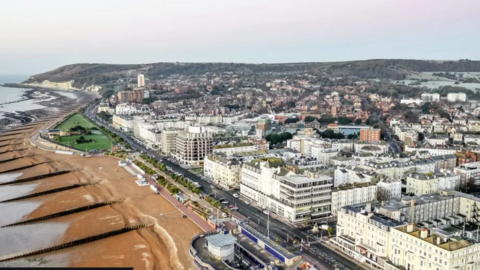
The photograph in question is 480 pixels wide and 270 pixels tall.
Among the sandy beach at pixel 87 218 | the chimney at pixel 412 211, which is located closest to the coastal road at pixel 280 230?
the sandy beach at pixel 87 218

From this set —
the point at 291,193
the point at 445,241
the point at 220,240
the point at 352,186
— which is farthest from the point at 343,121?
the point at 220,240

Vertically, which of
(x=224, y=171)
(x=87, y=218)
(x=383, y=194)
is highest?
(x=224, y=171)

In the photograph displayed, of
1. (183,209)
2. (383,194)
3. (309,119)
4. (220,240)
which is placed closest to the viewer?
(220,240)

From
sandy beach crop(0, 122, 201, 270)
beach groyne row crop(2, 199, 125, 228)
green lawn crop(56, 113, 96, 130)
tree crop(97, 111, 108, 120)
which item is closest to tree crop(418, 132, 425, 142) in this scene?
sandy beach crop(0, 122, 201, 270)

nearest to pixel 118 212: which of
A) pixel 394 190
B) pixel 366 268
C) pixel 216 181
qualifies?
pixel 216 181

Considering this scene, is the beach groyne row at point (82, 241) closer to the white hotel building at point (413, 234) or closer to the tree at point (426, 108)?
the white hotel building at point (413, 234)

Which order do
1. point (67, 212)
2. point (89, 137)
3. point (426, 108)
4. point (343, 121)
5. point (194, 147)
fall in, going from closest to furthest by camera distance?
point (67, 212) < point (194, 147) < point (89, 137) < point (343, 121) < point (426, 108)

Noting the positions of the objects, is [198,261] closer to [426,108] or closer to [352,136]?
[352,136]
